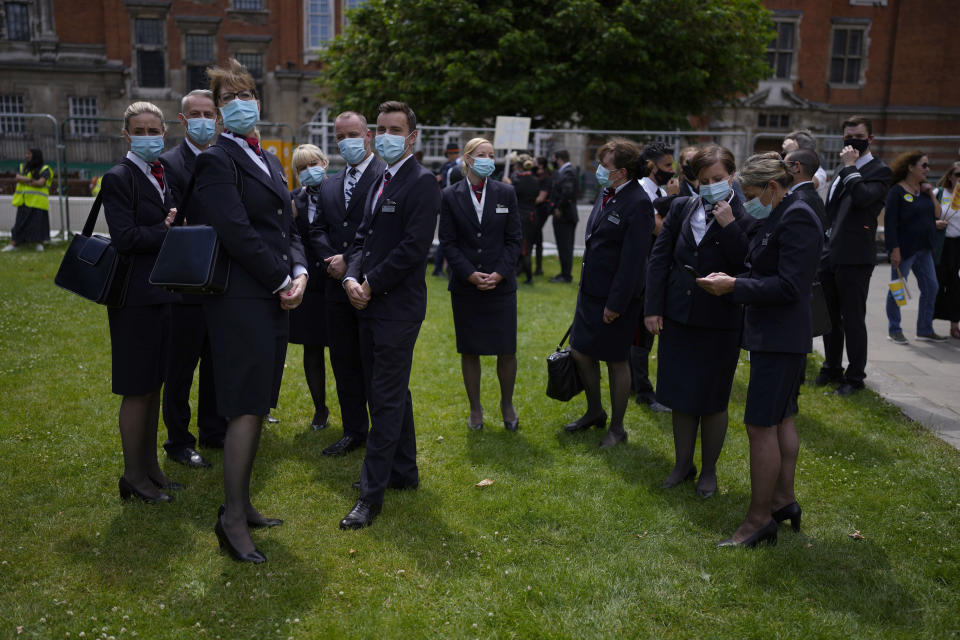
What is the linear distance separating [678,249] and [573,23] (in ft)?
54.0

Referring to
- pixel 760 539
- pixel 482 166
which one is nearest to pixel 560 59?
pixel 482 166

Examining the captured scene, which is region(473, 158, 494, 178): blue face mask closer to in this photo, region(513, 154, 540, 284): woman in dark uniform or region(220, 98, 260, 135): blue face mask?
region(220, 98, 260, 135): blue face mask

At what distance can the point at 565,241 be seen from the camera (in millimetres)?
13344

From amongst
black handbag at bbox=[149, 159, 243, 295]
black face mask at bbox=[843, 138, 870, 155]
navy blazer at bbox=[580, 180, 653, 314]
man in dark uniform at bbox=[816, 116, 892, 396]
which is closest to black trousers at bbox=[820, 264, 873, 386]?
man in dark uniform at bbox=[816, 116, 892, 396]

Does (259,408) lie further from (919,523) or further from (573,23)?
(573,23)

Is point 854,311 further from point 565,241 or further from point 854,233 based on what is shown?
point 565,241

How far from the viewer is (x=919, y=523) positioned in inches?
177

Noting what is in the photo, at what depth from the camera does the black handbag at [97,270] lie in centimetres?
423

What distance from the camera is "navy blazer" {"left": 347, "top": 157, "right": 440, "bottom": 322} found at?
422 cm

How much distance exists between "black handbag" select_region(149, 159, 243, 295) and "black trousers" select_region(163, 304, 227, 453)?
143cm

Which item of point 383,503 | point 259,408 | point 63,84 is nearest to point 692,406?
point 383,503

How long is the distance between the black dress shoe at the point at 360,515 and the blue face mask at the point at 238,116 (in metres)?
2.11

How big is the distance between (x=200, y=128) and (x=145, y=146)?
384 millimetres

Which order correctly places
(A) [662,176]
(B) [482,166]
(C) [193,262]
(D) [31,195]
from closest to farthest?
1. (C) [193,262]
2. (B) [482,166]
3. (A) [662,176]
4. (D) [31,195]
